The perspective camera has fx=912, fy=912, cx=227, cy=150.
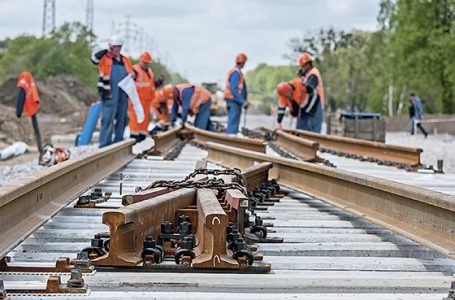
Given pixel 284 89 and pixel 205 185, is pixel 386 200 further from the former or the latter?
pixel 284 89

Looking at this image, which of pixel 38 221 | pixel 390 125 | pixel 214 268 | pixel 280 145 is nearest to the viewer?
pixel 214 268

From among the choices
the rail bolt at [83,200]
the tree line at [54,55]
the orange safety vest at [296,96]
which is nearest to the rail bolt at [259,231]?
the rail bolt at [83,200]

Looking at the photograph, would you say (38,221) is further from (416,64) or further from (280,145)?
(416,64)

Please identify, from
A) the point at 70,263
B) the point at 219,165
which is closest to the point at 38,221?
the point at 70,263

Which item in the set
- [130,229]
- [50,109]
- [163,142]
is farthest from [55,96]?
[130,229]

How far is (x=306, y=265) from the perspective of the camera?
500cm

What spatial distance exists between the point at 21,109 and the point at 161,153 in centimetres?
800

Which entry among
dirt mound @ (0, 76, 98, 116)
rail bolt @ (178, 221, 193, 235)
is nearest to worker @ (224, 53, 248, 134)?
rail bolt @ (178, 221, 193, 235)

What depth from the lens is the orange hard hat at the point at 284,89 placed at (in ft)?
62.6

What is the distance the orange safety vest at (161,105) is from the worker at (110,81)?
8417mm

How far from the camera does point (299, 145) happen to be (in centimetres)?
1498

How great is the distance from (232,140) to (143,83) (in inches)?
129

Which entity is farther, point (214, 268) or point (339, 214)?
point (339, 214)

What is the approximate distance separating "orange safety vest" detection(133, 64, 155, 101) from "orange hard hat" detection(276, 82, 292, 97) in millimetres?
2657
